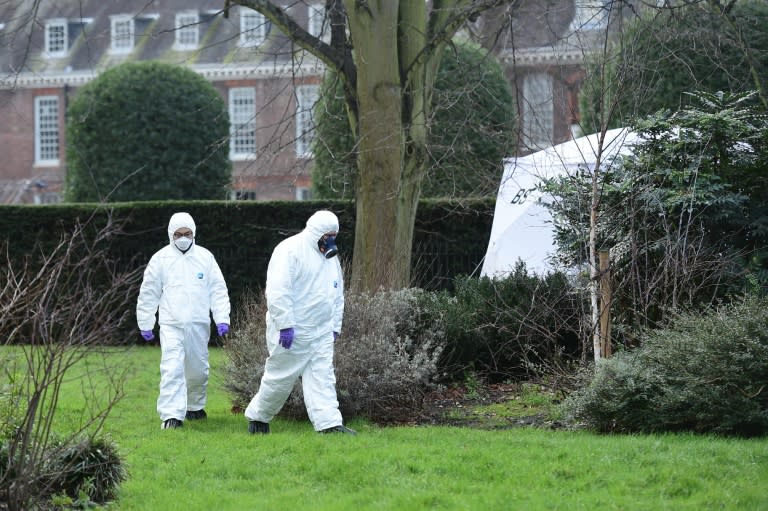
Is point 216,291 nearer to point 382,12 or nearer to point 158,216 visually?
point 382,12

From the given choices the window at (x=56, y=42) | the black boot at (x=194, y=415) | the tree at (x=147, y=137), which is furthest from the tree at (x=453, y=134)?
the window at (x=56, y=42)

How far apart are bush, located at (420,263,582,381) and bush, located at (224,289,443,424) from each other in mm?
890

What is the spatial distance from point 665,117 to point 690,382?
463 centimetres

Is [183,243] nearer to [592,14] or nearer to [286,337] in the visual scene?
[286,337]

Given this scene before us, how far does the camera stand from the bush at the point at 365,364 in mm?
9445

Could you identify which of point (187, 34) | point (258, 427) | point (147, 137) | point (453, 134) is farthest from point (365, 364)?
point (187, 34)

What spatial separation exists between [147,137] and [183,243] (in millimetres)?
16476

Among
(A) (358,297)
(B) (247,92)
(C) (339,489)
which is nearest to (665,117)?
(A) (358,297)

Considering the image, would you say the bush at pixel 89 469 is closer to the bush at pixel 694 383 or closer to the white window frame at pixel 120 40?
the bush at pixel 694 383

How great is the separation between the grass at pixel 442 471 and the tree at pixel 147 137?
1702cm

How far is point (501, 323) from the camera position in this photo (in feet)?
38.6

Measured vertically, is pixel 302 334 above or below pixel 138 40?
below

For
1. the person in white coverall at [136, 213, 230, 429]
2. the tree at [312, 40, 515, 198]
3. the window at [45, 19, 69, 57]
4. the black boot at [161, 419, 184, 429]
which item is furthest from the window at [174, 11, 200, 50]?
the black boot at [161, 419, 184, 429]

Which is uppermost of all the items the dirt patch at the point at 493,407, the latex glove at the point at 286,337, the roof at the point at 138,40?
the roof at the point at 138,40
